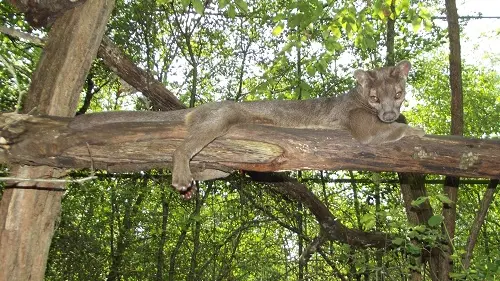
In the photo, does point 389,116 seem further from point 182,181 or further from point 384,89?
point 182,181

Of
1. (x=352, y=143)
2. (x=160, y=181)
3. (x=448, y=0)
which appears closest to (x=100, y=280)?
(x=160, y=181)

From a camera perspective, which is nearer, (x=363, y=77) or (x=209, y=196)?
(x=363, y=77)

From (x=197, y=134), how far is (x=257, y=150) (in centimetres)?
56

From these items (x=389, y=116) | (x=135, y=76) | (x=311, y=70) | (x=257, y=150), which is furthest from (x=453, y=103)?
(x=135, y=76)

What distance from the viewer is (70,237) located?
899 cm

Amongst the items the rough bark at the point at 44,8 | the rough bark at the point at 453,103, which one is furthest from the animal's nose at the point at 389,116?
the rough bark at the point at 44,8

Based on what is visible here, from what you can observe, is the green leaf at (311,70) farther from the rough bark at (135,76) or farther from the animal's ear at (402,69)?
the rough bark at (135,76)

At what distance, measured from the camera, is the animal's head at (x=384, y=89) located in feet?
17.8

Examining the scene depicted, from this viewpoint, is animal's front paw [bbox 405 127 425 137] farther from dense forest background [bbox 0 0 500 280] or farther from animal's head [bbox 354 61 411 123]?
dense forest background [bbox 0 0 500 280]

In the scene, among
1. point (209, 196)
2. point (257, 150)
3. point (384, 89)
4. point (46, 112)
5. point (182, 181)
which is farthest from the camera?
point (209, 196)

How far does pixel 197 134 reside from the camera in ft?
14.4

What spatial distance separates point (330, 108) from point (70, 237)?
5695 mm

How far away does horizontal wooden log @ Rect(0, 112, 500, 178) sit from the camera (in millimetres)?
4090

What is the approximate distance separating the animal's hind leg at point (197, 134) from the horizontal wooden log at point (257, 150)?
7 centimetres
